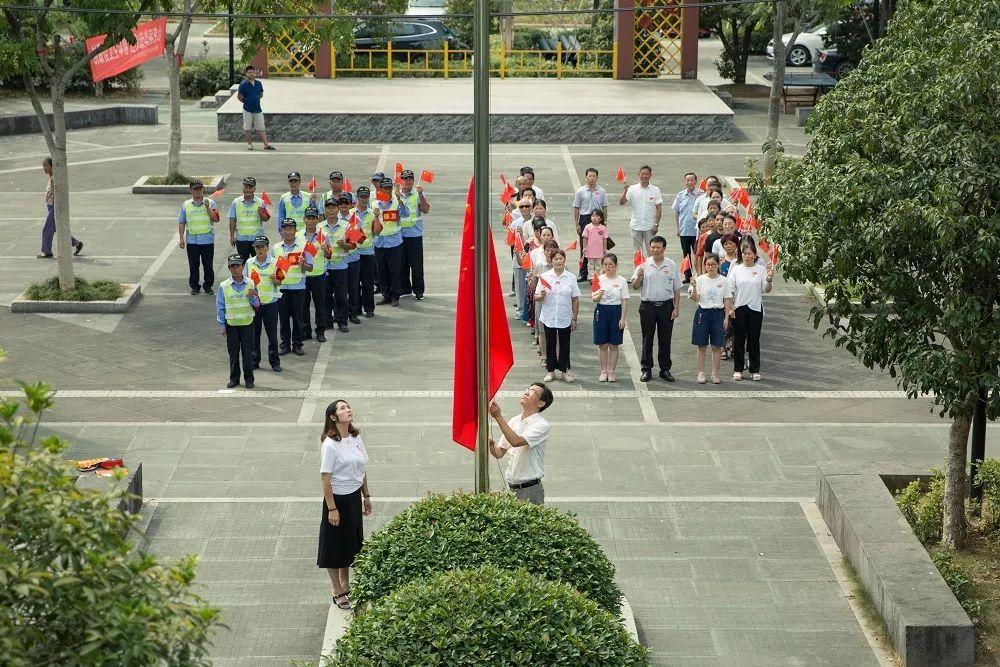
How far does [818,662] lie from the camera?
9.96 metres

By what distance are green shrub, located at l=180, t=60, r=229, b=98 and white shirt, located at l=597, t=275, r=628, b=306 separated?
2333 centimetres

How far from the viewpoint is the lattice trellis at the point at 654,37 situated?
35.0m

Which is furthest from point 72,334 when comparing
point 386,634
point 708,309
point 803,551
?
point 386,634

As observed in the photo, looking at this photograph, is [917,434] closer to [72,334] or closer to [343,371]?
[343,371]

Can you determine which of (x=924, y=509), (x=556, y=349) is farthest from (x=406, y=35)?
(x=924, y=509)

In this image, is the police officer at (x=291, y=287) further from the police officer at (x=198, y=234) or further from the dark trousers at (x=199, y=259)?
the dark trousers at (x=199, y=259)

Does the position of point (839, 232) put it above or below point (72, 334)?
above

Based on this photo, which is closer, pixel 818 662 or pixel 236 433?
pixel 818 662

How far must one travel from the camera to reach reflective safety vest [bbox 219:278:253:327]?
15.3 meters

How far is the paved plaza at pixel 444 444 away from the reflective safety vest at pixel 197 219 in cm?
92

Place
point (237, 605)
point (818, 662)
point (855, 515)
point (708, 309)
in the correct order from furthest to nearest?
1. point (708, 309)
2. point (855, 515)
3. point (237, 605)
4. point (818, 662)

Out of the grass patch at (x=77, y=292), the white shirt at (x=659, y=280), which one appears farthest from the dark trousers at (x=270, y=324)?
the white shirt at (x=659, y=280)

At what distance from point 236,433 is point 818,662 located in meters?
6.58

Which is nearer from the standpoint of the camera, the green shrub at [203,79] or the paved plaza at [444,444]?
the paved plaza at [444,444]
